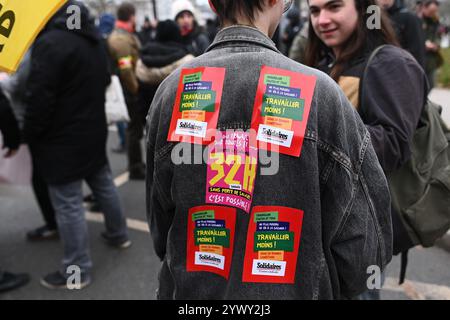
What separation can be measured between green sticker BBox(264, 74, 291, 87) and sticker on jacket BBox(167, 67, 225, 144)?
0.11 meters

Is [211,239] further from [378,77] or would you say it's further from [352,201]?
[378,77]

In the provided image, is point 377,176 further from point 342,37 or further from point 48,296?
point 48,296

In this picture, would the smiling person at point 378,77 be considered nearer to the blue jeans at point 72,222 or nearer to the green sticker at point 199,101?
the green sticker at point 199,101

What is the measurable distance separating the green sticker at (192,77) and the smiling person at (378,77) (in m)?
0.66

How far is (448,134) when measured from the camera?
1760mm

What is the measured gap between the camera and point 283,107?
1.00 meters

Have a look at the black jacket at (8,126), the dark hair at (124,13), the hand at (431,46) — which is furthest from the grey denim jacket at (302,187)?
the hand at (431,46)

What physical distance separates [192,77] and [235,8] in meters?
0.20

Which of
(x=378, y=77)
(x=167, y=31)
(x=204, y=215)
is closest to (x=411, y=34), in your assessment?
(x=167, y=31)

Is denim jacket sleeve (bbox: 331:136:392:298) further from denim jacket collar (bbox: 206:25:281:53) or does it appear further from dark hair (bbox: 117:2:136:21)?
dark hair (bbox: 117:2:136:21)

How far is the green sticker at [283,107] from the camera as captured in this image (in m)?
1.00

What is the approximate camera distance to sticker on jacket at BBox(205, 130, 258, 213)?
1.03m

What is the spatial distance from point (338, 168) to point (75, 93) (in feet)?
6.62
